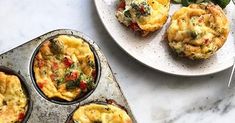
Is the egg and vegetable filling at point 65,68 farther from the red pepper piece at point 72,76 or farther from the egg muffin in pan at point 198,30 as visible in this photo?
the egg muffin in pan at point 198,30

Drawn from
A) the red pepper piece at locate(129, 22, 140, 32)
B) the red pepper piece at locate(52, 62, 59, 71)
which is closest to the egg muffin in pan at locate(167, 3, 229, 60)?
the red pepper piece at locate(129, 22, 140, 32)

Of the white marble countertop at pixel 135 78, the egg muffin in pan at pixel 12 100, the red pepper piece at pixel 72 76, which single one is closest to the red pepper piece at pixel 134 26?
the white marble countertop at pixel 135 78

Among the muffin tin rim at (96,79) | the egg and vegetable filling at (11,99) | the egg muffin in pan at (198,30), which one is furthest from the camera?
the egg muffin in pan at (198,30)

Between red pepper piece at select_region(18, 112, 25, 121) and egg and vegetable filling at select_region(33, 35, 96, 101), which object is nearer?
red pepper piece at select_region(18, 112, 25, 121)

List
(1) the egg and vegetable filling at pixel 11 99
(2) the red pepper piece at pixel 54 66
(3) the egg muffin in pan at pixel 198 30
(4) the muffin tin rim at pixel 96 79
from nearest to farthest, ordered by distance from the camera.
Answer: (1) the egg and vegetable filling at pixel 11 99, (4) the muffin tin rim at pixel 96 79, (2) the red pepper piece at pixel 54 66, (3) the egg muffin in pan at pixel 198 30

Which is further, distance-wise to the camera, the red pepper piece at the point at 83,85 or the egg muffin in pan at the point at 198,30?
the egg muffin in pan at the point at 198,30

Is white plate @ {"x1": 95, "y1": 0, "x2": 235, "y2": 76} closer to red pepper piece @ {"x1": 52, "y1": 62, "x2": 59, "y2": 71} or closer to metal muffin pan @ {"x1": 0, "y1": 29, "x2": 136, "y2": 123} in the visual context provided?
metal muffin pan @ {"x1": 0, "y1": 29, "x2": 136, "y2": 123}

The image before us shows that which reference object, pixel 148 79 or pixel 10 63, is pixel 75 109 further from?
pixel 148 79
